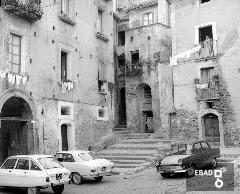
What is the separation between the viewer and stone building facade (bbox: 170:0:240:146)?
23.2 m

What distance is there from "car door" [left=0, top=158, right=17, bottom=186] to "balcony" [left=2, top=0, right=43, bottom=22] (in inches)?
319

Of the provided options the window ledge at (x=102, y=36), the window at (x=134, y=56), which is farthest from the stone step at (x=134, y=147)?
the window at (x=134, y=56)

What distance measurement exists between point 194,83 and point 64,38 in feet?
30.4

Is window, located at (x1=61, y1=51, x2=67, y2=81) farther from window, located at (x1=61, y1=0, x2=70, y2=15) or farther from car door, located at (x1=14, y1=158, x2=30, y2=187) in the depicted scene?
car door, located at (x1=14, y1=158, x2=30, y2=187)

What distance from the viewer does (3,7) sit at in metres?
17.6

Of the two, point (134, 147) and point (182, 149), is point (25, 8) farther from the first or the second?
point (182, 149)

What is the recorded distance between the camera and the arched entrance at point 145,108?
31.5 meters

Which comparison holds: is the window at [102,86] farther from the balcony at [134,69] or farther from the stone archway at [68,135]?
the balcony at [134,69]

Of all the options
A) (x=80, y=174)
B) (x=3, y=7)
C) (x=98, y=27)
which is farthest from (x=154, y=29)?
(x=80, y=174)

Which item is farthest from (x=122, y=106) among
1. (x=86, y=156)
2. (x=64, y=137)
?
(x=86, y=156)

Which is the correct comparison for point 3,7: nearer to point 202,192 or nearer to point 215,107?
point 202,192

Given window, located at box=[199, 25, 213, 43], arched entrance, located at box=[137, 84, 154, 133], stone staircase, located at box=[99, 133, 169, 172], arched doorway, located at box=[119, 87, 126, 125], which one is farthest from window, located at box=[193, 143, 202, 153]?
arched doorway, located at box=[119, 87, 126, 125]

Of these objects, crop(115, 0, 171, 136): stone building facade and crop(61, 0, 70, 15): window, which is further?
crop(115, 0, 171, 136): stone building facade

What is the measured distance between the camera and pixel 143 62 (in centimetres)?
3119
